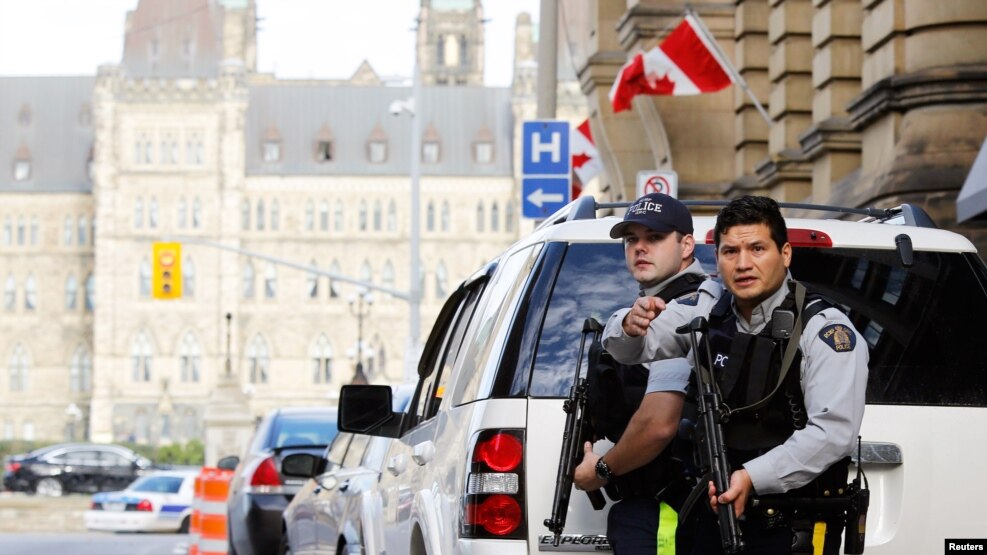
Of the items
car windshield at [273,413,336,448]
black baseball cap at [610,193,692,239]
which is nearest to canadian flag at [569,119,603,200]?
car windshield at [273,413,336,448]

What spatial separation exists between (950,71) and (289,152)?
112249 millimetres

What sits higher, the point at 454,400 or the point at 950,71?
the point at 950,71

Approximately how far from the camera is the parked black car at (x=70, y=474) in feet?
214

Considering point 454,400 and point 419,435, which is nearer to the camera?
point 454,400

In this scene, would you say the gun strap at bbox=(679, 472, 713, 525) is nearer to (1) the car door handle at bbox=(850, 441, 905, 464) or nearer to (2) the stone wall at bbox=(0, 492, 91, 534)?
(1) the car door handle at bbox=(850, 441, 905, 464)

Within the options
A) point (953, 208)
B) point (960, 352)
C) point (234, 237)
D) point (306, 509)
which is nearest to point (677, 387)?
point (960, 352)

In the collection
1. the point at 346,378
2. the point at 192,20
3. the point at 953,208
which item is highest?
the point at 192,20

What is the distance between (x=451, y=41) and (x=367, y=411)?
148 metres

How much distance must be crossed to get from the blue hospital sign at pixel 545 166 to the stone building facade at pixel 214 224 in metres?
98.9

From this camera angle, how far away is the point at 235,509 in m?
14.0

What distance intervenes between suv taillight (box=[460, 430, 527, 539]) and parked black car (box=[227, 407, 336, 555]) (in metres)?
7.55

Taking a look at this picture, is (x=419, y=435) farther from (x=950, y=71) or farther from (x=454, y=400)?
(x=950, y=71)

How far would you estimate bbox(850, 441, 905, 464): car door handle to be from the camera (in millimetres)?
5258

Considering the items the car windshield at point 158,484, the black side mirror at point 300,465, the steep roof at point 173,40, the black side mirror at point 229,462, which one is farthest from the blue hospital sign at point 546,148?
the steep roof at point 173,40
